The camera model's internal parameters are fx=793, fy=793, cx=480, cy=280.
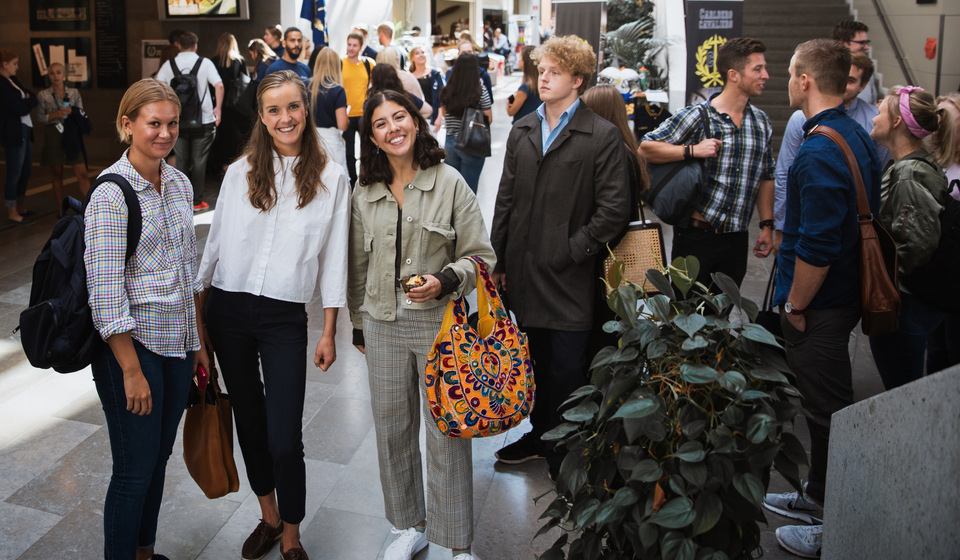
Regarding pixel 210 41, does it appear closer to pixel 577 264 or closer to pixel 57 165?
pixel 57 165

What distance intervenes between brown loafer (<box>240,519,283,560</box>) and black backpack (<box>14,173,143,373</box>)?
104 centimetres

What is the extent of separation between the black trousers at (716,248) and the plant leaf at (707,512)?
206cm

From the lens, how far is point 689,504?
1.87 metres

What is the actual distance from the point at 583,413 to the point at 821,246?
1.34 metres

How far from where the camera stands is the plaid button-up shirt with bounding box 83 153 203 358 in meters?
2.34

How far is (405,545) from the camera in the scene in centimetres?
300

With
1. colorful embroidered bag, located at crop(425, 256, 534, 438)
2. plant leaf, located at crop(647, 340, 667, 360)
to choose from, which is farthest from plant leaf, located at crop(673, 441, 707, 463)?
colorful embroidered bag, located at crop(425, 256, 534, 438)

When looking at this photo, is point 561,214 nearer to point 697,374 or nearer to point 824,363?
point 824,363

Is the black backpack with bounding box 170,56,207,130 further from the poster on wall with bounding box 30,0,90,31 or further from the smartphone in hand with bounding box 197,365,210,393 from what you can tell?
the smartphone in hand with bounding box 197,365,210,393

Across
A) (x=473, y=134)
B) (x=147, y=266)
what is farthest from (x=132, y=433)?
(x=473, y=134)

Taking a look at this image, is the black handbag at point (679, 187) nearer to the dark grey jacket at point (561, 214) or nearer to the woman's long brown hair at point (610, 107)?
the woman's long brown hair at point (610, 107)

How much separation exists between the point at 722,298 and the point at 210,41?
10.8 metres

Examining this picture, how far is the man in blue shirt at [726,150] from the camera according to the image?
12.3 feet

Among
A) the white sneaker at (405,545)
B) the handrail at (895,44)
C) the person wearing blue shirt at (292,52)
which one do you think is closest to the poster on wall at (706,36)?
the handrail at (895,44)
